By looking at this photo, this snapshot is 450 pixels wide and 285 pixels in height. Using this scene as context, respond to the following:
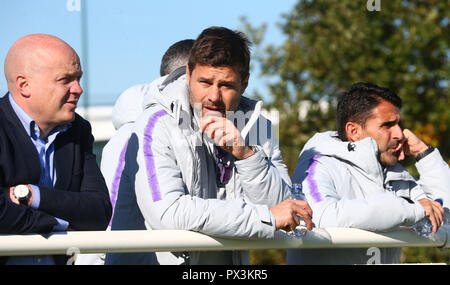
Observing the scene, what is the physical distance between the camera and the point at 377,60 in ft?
28.2

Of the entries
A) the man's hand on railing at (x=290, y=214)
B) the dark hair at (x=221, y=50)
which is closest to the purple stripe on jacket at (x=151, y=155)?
the dark hair at (x=221, y=50)

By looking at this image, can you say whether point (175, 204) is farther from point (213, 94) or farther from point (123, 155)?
point (123, 155)

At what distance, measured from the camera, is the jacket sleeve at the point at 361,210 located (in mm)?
3467

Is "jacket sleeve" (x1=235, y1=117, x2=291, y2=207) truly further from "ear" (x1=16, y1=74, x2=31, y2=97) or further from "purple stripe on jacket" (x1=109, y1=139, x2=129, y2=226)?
"ear" (x1=16, y1=74, x2=31, y2=97)

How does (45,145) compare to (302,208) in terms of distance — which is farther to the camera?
(302,208)

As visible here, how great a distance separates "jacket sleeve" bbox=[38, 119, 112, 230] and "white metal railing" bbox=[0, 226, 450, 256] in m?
0.12

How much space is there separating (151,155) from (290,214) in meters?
0.60

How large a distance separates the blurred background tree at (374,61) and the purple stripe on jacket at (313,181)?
4.31 meters

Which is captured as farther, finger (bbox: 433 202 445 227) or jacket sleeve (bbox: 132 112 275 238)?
finger (bbox: 433 202 445 227)

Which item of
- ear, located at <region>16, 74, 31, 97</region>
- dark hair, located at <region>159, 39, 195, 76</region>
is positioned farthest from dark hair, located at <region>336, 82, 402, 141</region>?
ear, located at <region>16, 74, 31, 97</region>

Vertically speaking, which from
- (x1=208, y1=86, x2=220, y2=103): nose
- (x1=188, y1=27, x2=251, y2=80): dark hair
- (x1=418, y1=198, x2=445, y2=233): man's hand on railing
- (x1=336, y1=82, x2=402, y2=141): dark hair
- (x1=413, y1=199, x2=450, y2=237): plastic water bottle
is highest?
(x1=188, y1=27, x2=251, y2=80): dark hair

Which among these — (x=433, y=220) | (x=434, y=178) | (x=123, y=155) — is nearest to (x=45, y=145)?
(x=123, y=155)

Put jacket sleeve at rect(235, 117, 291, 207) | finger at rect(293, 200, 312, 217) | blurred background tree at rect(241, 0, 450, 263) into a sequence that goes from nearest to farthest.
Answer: finger at rect(293, 200, 312, 217)
jacket sleeve at rect(235, 117, 291, 207)
blurred background tree at rect(241, 0, 450, 263)

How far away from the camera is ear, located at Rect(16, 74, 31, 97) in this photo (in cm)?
305
